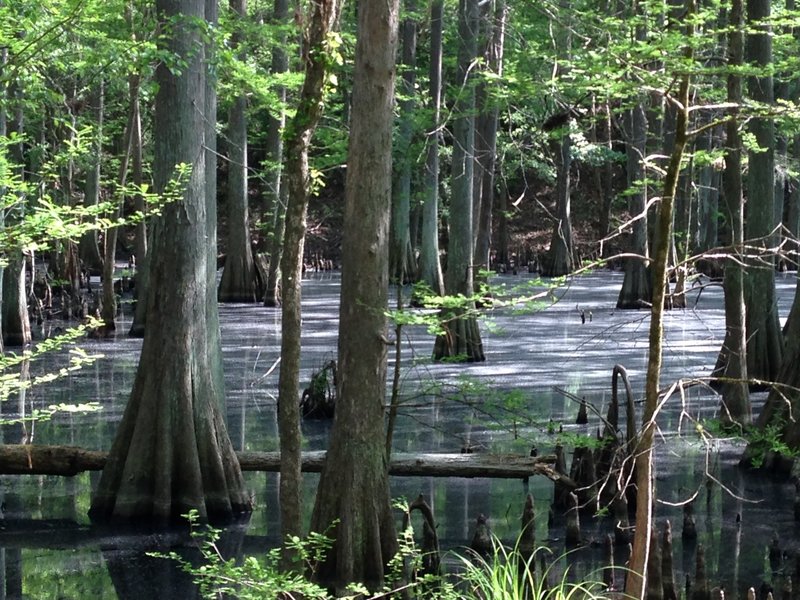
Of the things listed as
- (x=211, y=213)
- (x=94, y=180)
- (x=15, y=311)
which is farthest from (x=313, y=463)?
(x=94, y=180)

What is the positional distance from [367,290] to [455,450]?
4.69 m

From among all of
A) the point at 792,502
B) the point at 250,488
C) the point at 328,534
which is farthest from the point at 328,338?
the point at 328,534

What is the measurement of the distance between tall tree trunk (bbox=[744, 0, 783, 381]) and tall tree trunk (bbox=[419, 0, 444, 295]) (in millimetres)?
7817

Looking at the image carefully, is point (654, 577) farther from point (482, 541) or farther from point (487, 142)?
point (487, 142)

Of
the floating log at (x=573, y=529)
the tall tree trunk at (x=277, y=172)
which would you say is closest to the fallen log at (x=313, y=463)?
the floating log at (x=573, y=529)

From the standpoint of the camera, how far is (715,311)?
2584cm

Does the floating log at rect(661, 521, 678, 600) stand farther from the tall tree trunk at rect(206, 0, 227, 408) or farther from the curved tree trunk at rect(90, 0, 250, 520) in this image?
the tall tree trunk at rect(206, 0, 227, 408)

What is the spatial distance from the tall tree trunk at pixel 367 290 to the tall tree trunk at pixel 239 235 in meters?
18.1

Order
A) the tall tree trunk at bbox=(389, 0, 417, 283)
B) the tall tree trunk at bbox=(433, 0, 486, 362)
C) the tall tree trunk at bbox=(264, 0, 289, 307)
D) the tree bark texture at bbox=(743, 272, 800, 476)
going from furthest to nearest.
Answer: the tall tree trunk at bbox=(389, 0, 417, 283)
the tall tree trunk at bbox=(264, 0, 289, 307)
the tall tree trunk at bbox=(433, 0, 486, 362)
the tree bark texture at bbox=(743, 272, 800, 476)

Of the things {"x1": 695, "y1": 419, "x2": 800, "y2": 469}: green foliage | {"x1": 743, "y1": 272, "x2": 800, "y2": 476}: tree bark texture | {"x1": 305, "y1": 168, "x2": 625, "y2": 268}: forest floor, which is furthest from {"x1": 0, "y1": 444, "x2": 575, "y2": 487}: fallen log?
{"x1": 305, "y1": 168, "x2": 625, "y2": 268}: forest floor

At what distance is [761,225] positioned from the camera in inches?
520

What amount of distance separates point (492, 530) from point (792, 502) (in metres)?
2.86

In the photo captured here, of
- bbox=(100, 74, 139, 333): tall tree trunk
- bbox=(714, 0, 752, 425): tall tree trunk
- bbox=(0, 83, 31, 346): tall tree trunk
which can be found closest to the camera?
bbox=(714, 0, 752, 425): tall tree trunk

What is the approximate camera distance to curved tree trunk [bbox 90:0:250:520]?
9602 millimetres
